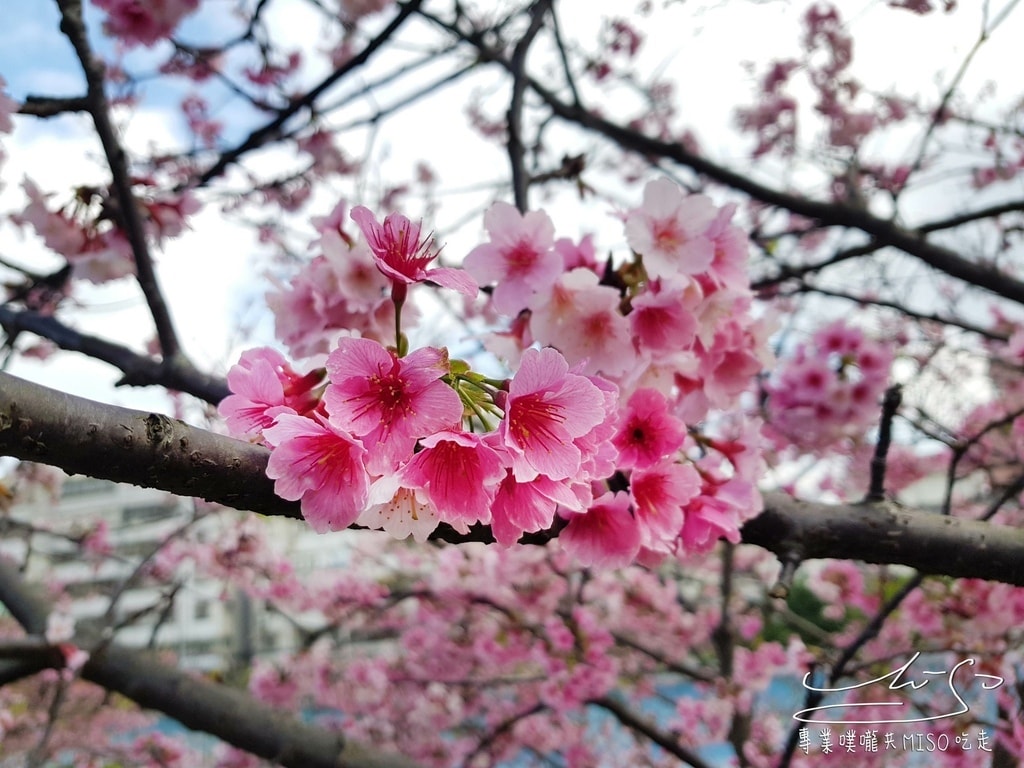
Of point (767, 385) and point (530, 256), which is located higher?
point (767, 385)

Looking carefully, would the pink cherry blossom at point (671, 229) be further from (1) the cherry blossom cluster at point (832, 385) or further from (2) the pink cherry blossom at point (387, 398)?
(1) the cherry blossom cluster at point (832, 385)

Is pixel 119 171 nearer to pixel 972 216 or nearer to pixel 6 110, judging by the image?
pixel 6 110

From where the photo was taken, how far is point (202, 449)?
0.73 m

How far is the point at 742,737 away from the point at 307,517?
10.4 feet

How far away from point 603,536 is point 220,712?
5.93ft

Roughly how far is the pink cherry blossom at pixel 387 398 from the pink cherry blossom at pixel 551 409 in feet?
0.24

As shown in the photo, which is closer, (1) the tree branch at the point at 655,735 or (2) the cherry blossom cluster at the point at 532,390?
(2) the cherry blossom cluster at the point at 532,390

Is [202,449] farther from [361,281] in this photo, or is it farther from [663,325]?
[663,325]

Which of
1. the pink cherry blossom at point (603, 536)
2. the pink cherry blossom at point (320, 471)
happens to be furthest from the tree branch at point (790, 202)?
the pink cherry blossom at point (320, 471)

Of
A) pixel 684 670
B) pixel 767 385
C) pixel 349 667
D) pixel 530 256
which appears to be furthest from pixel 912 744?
pixel 349 667

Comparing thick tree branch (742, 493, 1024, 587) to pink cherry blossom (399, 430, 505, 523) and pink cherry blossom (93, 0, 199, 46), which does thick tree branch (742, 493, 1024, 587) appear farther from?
pink cherry blossom (93, 0, 199, 46)

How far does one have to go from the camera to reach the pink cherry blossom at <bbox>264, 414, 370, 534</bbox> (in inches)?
28.4

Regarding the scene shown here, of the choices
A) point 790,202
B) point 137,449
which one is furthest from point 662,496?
point 790,202

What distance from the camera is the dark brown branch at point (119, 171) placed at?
4.71 ft
